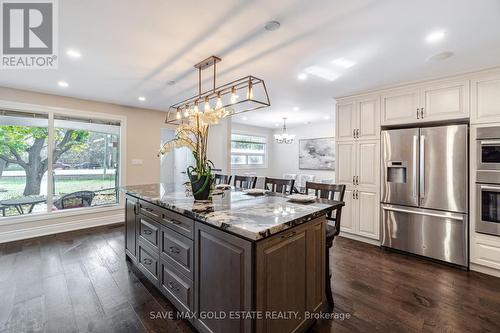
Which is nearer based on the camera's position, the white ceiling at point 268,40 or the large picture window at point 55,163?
the white ceiling at point 268,40

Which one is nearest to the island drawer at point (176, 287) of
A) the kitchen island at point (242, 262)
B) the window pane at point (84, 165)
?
the kitchen island at point (242, 262)

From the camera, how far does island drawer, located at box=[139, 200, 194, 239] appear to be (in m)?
1.71

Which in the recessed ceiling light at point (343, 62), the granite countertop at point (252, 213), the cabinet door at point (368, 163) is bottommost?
the granite countertop at point (252, 213)

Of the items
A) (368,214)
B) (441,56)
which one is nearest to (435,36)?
A: (441,56)

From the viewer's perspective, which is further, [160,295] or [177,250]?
[160,295]

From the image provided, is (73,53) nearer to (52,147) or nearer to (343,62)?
(52,147)

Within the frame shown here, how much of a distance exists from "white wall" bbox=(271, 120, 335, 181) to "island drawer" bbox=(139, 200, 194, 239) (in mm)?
5743

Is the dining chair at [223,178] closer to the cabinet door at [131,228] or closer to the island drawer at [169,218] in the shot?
the cabinet door at [131,228]

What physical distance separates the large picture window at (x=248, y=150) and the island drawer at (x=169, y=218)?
4966mm

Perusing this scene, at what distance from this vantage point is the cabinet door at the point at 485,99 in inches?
106

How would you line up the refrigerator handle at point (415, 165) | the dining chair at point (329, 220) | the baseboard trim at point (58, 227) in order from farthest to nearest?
the baseboard trim at point (58, 227), the refrigerator handle at point (415, 165), the dining chair at point (329, 220)

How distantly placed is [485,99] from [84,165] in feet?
21.8

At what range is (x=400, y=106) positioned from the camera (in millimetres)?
3357

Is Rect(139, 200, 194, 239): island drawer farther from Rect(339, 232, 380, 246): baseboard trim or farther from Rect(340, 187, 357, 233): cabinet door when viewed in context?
Rect(339, 232, 380, 246): baseboard trim
